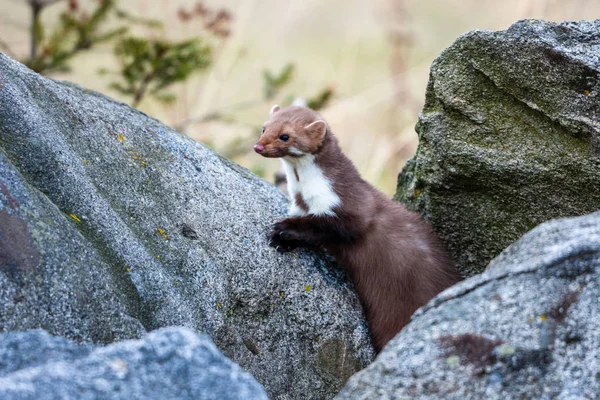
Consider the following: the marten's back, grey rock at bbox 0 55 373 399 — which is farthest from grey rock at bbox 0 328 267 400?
the marten's back

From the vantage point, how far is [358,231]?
4.28 meters

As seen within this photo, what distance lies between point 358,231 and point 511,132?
3.53 feet

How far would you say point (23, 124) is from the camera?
10.4ft

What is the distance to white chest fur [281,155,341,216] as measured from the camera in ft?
14.2

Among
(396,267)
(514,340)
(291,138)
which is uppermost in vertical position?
(291,138)

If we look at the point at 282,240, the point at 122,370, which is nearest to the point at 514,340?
the point at 122,370

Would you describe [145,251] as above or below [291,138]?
below

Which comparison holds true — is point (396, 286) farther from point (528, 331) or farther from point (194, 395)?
point (194, 395)

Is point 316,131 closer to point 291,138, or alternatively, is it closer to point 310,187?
point 291,138

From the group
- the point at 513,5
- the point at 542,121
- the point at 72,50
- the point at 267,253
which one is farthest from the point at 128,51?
the point at 513,5

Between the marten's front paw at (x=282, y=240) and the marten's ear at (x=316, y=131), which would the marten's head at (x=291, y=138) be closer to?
the marten's ear at (x=316, y=131)

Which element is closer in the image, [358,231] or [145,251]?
[145,251]

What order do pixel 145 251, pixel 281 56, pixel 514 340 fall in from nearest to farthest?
pixel 514 340
pixel 145 251
pixel 281 56

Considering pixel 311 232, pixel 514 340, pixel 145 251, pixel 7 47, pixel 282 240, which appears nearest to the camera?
pixel 514 340
